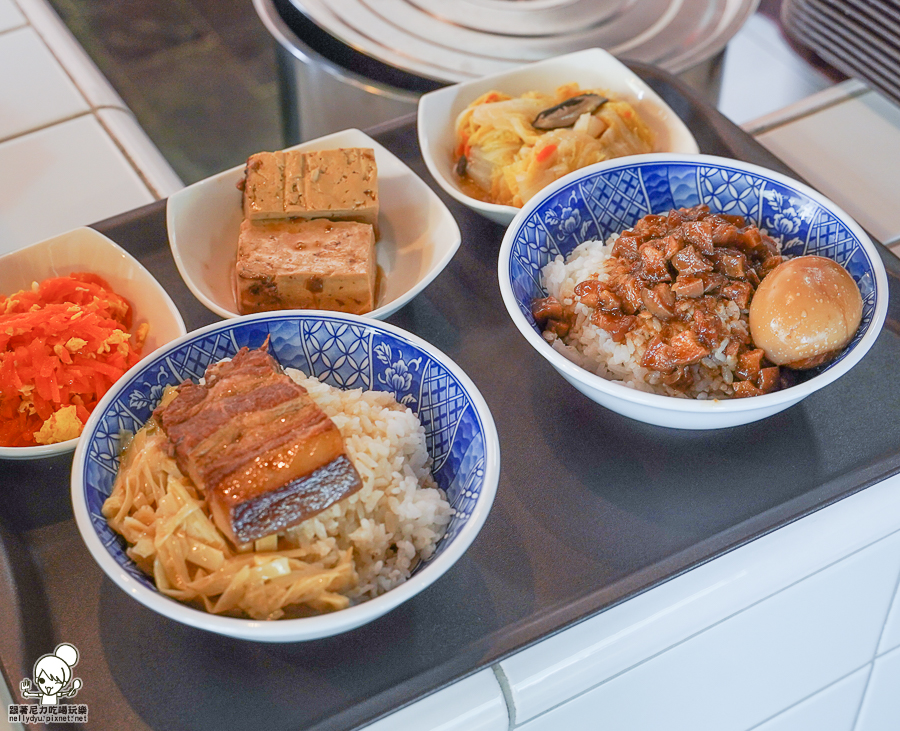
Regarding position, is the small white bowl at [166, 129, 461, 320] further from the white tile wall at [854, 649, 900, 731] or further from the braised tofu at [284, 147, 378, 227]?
the white tile wall at [854, 649, 900, 731]

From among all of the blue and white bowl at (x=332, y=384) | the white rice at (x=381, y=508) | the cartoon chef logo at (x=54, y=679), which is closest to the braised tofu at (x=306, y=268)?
the blue and white bowl at (x=332, y=384)

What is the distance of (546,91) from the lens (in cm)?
164

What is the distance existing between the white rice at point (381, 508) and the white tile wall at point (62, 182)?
838 mm

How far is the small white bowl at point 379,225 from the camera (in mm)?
1302

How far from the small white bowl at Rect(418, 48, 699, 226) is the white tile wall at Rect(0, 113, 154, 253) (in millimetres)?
569

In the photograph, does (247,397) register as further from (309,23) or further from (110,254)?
(309,23)

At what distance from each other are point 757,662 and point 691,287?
0.52 m

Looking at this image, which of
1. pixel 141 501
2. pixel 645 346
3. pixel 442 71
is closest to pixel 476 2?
pixel 442 71

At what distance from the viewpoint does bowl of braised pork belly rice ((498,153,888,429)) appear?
1.09 m

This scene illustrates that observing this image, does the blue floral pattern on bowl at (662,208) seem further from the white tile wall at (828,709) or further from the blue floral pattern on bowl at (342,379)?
the white tile wall at (828,709)

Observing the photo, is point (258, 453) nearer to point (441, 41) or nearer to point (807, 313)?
point (807, 313)

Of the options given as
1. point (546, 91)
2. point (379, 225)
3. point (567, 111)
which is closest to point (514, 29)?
point (546, 91)

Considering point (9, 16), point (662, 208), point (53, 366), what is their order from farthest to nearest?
1. point (9, 16)
2. point (662, 208)
3. point (53, 366)

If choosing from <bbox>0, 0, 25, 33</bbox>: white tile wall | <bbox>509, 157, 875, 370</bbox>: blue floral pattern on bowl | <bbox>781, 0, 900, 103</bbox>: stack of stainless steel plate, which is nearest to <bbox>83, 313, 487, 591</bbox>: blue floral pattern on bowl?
<bbox>509, 157, 875, 370</bbox>: blue floral pattern on bowl
